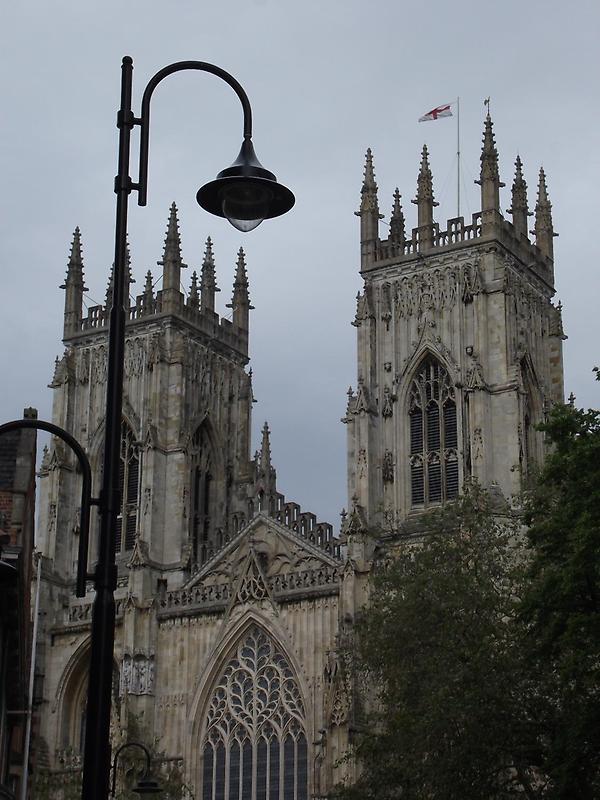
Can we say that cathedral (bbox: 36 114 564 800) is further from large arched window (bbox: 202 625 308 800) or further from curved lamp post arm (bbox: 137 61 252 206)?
curved lamp post arm (bbox: 137 61 252 206)

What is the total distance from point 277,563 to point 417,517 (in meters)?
5.49

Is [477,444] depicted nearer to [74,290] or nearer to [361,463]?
[361,463]

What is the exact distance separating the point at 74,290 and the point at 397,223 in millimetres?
14053

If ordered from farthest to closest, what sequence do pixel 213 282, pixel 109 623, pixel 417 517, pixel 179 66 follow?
pixel 213 282 < pixel 417 517 < pixel 179 66 < pixel 109 623

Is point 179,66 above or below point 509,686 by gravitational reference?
above

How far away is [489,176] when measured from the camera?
167 feet

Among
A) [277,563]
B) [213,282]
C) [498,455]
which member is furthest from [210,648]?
[213,282]

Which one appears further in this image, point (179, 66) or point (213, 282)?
point (213, 282)

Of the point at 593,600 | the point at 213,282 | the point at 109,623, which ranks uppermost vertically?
the point at 213,282

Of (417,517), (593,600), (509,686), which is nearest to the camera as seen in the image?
(593,600)

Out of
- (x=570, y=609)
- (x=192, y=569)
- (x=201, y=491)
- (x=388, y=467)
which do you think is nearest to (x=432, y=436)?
(x=388, y=467)

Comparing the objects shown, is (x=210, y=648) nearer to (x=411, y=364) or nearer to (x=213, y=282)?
(x=411, y=364)

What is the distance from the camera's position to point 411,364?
1959 inches

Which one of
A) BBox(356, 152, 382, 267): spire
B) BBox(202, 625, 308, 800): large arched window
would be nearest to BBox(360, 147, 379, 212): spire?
BBox(356, 152, 382, 267): spire
